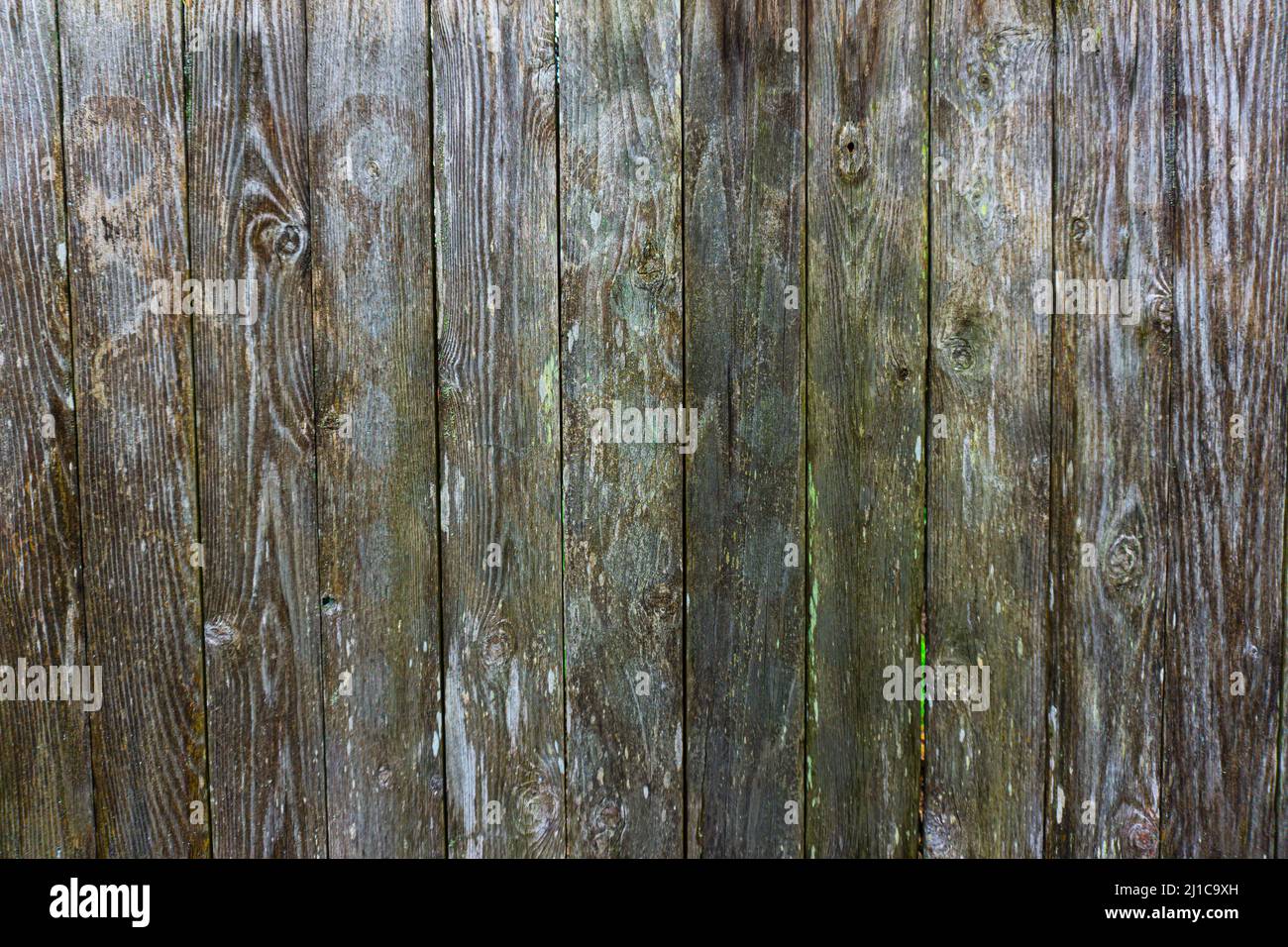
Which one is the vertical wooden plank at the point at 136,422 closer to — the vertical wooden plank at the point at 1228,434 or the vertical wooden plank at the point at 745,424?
the vertical wooden plank at the point at 745,424

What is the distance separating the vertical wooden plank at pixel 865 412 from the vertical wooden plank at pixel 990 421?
0.04 m

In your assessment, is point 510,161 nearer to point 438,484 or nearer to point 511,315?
point 511,315

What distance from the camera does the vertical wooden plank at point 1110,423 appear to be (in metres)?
1.42

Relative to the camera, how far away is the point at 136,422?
1457mm

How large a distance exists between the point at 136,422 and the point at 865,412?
129 centimetres

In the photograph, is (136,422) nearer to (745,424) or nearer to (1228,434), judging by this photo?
(745,424)

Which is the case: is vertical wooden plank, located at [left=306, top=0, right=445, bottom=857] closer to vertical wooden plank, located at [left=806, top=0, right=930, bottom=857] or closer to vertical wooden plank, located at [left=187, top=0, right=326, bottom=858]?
vertical wooden plank, located at [left=187, top=0, right=326, bottom=858]

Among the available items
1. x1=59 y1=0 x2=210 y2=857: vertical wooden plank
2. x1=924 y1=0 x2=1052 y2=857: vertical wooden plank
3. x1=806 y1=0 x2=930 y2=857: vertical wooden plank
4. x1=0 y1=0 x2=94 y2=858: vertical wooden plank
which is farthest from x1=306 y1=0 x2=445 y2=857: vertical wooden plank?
x1=924 y1=0 x2=1052 y2=857: vertical wooden plank

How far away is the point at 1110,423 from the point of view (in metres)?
1.46

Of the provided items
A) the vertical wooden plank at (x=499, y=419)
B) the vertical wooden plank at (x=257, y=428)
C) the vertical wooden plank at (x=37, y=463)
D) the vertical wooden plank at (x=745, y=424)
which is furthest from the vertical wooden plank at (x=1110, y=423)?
the vertical wooden plank at (x=37, y=463)

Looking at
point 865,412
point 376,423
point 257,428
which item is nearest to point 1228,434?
point 865,412

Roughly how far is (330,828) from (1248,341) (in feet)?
6.09
